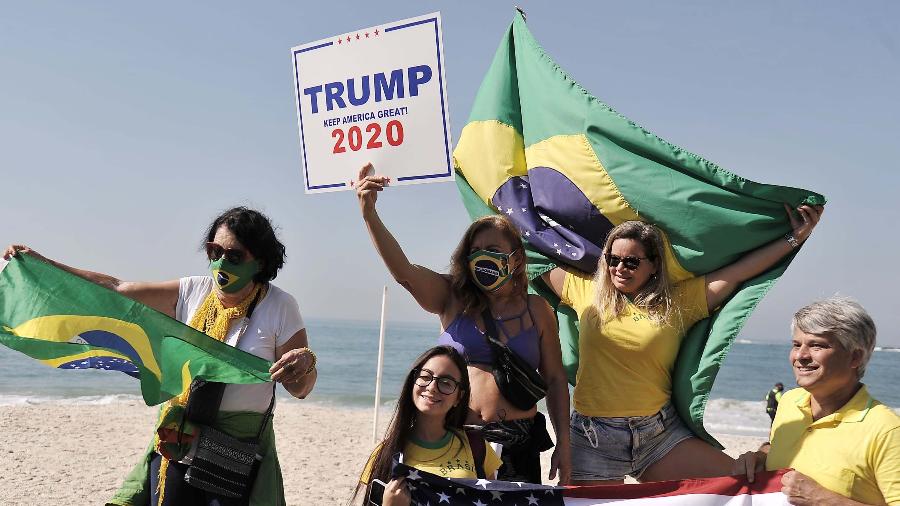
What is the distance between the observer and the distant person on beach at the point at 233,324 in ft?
11.3

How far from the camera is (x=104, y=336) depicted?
3562 mm

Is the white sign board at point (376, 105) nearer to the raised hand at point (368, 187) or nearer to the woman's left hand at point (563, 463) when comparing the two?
the raised hand at point (368, 187)

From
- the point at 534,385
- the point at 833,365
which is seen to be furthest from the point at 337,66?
the point at 833,365

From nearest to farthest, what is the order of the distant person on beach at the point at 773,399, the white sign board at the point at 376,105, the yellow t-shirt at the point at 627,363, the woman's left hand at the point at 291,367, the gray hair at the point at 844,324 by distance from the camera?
the gray hair at the point at 844,324 → the woman's left hand at the point at 291,367 → the yellow t-shirt at the point at 627,363 → the white sign board at the point at 376,105 → the distant person on beach at the point at 773,399

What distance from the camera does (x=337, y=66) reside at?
14.3 feet

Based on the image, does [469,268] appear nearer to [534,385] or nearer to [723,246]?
[534,385]

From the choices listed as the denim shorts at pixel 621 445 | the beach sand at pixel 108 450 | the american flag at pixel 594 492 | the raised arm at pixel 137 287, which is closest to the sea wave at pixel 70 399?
the beach sand at pixel 108 450

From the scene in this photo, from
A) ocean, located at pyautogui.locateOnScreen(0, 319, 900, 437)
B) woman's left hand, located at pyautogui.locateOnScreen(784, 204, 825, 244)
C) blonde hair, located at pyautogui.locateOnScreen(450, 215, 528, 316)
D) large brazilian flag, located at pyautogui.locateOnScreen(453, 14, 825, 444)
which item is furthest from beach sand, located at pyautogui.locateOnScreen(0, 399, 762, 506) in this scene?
woman's left hand, located at pyautogui.locateOnScreen(784, 204, 825, 244)

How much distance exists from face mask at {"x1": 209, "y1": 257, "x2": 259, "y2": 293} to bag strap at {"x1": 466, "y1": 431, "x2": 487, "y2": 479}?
4.05 ft

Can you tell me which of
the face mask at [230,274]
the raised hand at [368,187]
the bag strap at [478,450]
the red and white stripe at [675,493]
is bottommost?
the red and white stripe at [675,493]

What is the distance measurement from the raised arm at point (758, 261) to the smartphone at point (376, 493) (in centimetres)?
195

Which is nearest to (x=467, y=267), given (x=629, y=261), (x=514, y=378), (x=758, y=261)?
(x=514, y=378)

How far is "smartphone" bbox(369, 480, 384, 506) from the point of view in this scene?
319cm

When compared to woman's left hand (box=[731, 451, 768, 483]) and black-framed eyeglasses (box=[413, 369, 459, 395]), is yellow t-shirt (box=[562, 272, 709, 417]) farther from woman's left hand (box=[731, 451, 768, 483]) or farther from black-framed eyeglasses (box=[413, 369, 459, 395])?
black-framed eyeglasses (box=[413, 369, 459, 395])
